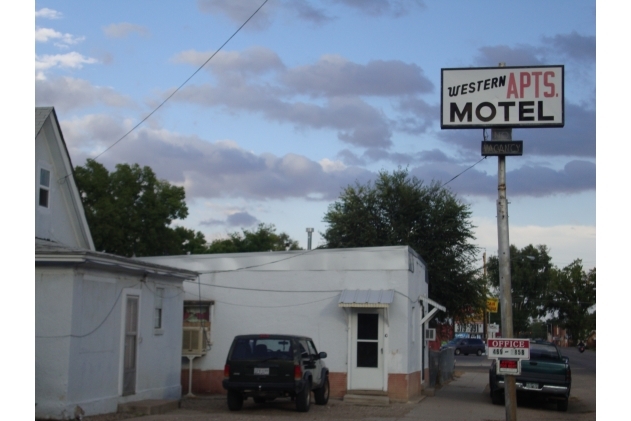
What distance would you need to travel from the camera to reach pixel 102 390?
14.5 m

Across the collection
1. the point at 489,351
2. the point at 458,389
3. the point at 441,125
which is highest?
the point at 441,125

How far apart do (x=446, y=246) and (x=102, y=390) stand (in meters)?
22.4

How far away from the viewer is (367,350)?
808 inches

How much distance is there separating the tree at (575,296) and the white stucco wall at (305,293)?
71.9m

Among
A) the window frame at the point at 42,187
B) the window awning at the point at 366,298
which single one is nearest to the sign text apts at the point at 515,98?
the window awning at the point at 366,298

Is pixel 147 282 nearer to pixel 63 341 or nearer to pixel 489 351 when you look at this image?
pixel 63 341

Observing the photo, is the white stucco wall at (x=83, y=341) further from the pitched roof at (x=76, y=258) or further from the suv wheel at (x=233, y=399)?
the suv wheel at (x=233, y=399)

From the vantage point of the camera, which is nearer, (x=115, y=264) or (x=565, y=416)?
(x=115, y=264)

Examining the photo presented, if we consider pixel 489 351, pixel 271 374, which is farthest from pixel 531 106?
pixel 271 374

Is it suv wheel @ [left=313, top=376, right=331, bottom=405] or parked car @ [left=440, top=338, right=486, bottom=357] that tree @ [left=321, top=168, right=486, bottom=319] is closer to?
suv wheel @ [left=313, top=376, right=331, bottom=405]

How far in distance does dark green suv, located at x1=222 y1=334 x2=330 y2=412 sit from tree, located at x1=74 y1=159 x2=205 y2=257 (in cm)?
3140

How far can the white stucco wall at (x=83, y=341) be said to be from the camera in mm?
13266

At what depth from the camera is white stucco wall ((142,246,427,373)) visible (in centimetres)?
2052

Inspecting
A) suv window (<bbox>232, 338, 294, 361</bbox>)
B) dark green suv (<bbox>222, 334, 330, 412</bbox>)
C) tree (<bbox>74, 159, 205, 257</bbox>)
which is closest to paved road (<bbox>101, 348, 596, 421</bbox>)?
dark green suv (<bbox>222, 334, 330, 412</bbox>)
